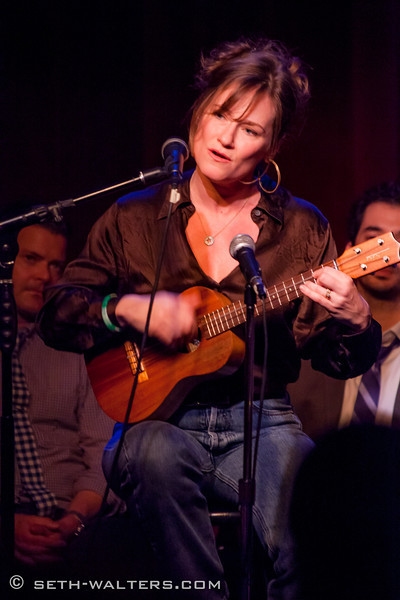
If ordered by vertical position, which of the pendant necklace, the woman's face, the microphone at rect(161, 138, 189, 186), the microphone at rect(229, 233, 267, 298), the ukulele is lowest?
the ukulele

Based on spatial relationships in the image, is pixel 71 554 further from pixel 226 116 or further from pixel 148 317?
pixel 226 116

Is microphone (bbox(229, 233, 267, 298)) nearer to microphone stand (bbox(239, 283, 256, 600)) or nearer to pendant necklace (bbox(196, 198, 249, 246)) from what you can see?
microphone stand (bbox(239, 283, 256, 600))

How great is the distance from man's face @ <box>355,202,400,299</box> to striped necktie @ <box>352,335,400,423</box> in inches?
9.4

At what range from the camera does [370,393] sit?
3467 mm

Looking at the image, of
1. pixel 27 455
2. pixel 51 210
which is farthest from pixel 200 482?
pixel 27 455

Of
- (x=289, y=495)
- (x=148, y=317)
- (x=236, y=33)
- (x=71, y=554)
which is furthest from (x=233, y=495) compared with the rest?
(x=236, y=33)

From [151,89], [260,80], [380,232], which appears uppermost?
[151,89]

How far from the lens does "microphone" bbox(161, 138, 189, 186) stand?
2.22 metres

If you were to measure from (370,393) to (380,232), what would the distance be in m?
0.79

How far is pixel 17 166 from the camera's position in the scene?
3.97 metres

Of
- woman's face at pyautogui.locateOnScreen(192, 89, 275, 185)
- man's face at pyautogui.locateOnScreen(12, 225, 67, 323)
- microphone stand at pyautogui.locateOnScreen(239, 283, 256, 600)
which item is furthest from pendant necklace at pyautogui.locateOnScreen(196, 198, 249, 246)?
man's face at pyautogui.locateOnScreen(12, 225, 67, 323)

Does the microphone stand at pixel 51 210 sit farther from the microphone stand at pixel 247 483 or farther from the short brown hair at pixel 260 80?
the microphone stand at pixel 247 483

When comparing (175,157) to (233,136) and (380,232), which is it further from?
(380,232)

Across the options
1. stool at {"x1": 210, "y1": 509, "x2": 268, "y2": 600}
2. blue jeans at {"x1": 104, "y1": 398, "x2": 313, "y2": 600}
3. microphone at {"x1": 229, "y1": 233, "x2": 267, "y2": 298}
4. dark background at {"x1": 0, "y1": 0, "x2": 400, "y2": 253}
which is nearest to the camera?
microphone at {"x1": 229, "y1": 233, "x2": 267, "y2": 298}
